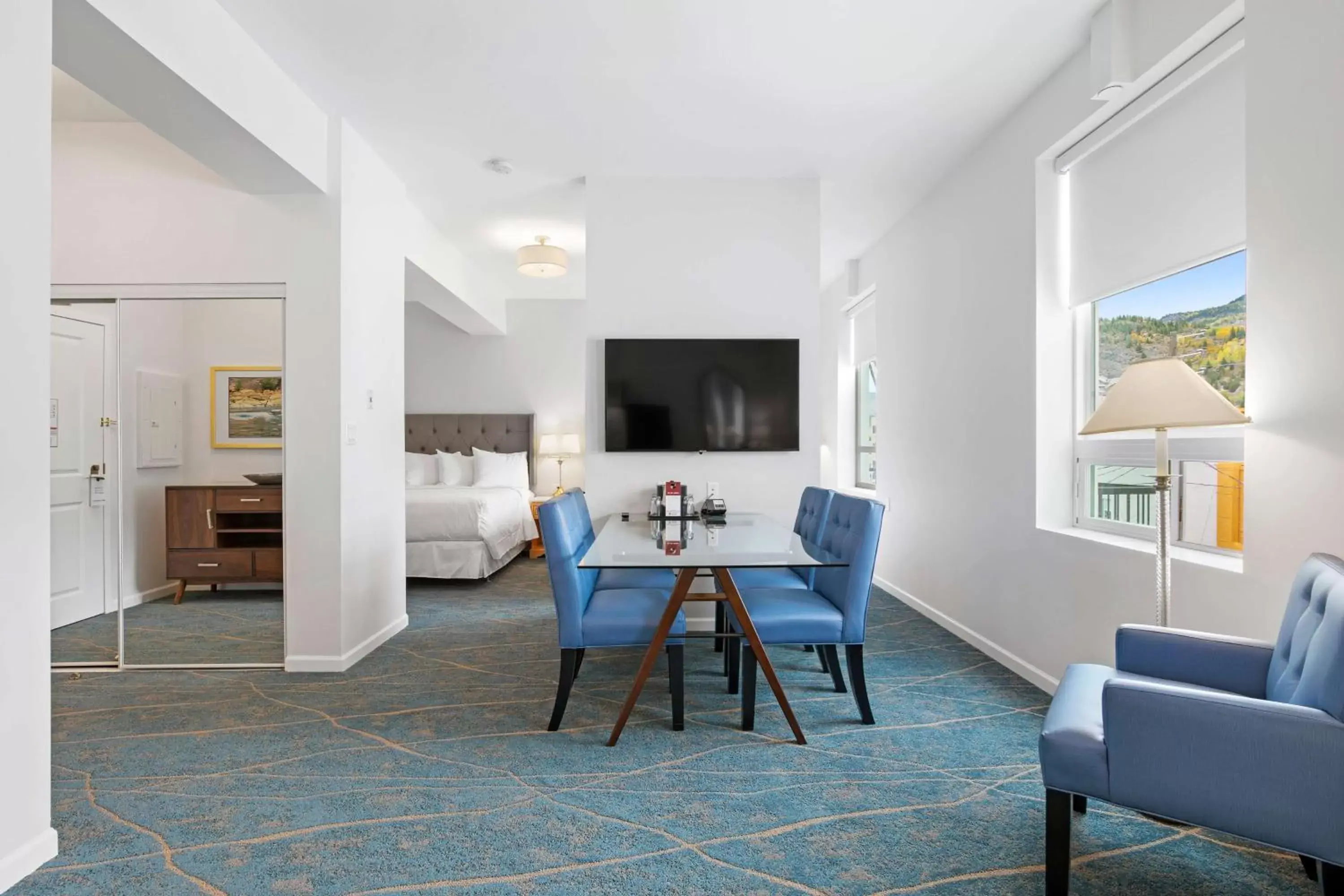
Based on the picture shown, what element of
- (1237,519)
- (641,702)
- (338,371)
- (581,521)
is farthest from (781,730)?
(338,371)

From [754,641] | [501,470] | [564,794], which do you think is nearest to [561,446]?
[501,470]

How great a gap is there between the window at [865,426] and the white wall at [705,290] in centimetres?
220

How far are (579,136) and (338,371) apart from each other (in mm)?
1726

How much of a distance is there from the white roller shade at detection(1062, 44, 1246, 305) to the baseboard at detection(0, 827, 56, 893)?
155 inches

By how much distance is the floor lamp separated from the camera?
2027mm

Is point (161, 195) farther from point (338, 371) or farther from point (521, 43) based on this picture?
point (521, 43)

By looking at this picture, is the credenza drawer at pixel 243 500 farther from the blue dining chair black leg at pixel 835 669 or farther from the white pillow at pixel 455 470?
the white pillow at pixel 455 470

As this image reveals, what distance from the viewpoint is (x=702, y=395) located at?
4.30m

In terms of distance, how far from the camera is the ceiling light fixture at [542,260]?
5531mm

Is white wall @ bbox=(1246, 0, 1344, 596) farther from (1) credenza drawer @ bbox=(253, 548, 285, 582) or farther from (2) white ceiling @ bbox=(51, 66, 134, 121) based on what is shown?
(2) white ceiling @ bbox=(51, 66, 134, 121)

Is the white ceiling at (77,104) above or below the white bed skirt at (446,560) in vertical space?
above

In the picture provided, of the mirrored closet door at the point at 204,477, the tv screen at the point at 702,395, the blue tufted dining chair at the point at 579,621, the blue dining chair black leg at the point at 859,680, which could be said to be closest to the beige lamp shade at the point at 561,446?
the tv screen at the point at 702,395

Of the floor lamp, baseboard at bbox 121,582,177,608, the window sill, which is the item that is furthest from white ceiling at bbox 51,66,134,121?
the window sill

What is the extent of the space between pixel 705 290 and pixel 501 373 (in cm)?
411
